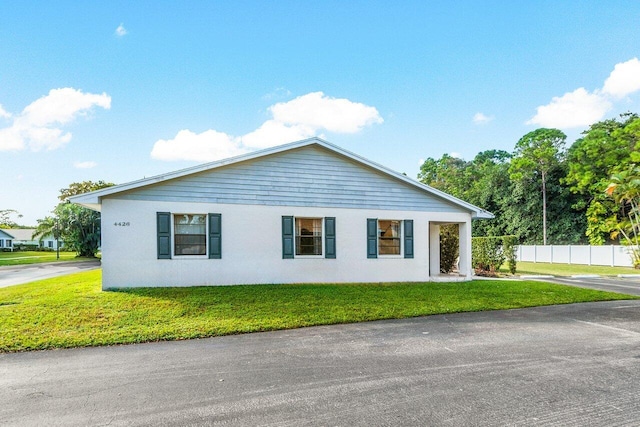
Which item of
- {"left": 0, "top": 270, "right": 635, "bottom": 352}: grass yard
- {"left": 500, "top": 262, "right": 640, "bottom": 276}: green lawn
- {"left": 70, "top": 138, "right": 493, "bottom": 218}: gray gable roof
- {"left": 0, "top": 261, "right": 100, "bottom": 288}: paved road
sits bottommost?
{"left": 500, "top": 262, "right": 640, "bottom": 276}: green lawn

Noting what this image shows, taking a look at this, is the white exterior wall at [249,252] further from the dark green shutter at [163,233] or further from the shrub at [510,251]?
the shrub at [510,251]

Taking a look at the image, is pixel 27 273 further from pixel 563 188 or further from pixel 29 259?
pixel 563 188

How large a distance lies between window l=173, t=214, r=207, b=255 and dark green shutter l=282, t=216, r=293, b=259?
2.37m

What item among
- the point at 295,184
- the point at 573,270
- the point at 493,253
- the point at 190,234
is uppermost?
the point at 295,184

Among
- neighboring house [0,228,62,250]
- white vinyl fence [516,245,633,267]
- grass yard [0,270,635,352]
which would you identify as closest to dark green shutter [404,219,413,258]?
grass yard [0,270,635,352]

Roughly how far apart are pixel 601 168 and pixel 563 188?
3.29 m

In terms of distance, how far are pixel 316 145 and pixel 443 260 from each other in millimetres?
7982

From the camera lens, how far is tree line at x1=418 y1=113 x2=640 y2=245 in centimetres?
2714

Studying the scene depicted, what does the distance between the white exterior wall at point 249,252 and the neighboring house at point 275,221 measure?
0.03 m

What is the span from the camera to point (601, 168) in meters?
28.5

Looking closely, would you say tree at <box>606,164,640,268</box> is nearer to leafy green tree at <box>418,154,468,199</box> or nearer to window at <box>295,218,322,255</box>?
leafy green tree at <box>418,154,468,199</box>

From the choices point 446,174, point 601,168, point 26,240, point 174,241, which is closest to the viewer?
point 174,241

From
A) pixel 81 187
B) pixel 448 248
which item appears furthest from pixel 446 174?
pixel 81 187

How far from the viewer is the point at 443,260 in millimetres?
15680
